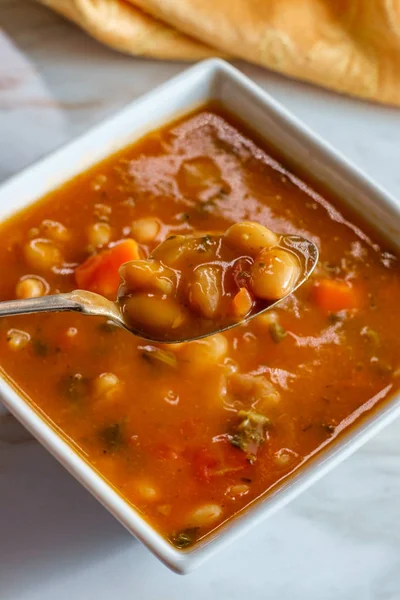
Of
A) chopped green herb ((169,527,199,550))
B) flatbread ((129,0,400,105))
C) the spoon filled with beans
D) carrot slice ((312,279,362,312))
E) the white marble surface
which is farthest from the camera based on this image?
flatbread ((129,0,400,105))

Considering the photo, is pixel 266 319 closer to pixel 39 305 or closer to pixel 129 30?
pixel 39 305

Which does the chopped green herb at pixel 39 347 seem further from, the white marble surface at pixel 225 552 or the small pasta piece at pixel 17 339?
the white marble surface at pixel 225 552

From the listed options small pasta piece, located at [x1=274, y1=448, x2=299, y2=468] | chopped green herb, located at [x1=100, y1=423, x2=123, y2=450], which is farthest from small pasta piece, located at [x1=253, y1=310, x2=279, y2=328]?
chopped green herb, located at [x1=100, y1=423, x2=123, y2=450]

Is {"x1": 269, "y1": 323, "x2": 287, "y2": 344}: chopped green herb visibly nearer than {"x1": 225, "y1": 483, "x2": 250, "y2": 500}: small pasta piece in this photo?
No

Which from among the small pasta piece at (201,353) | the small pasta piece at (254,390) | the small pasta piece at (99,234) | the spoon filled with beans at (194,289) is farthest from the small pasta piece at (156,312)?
the small pasta piece at (99,234)

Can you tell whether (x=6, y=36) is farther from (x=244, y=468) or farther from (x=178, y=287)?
(x=244, y=468)

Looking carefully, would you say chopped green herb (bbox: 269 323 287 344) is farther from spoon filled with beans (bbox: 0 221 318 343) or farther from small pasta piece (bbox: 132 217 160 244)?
small pasta piece (bbox: 132 217 160 244)

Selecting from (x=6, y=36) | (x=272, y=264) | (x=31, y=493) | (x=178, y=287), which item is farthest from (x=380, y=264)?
(x=6, y=36)
